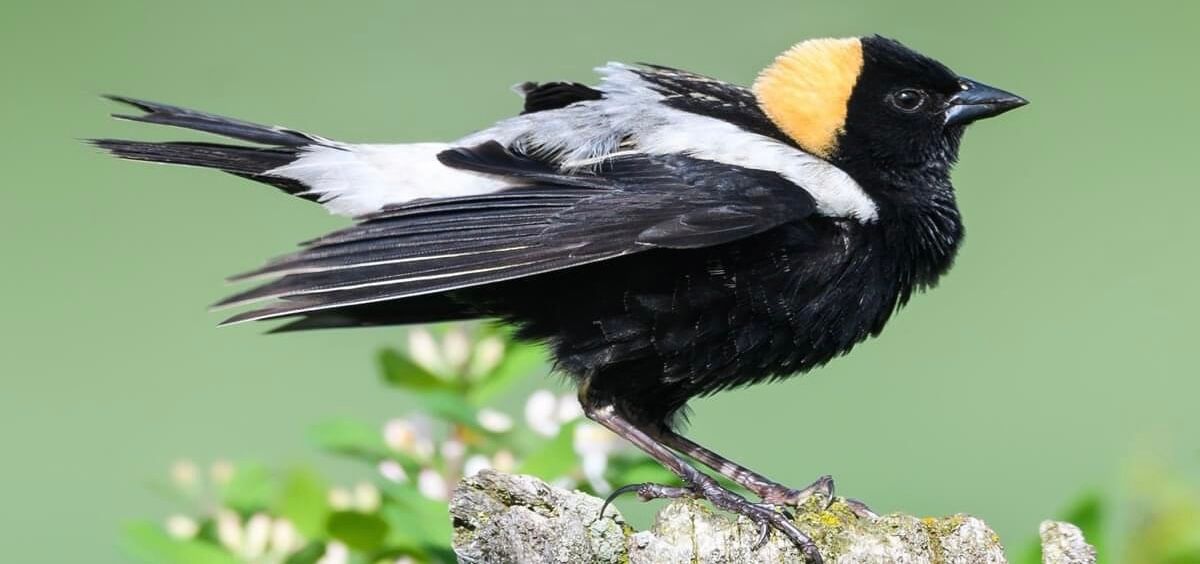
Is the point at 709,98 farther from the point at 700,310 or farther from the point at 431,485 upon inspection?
the point at 431,485

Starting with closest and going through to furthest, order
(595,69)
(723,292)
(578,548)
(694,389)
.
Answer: (578,548), (723,292), (694,389), (595,69)

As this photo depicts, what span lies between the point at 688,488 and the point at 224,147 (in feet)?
A: 3.84

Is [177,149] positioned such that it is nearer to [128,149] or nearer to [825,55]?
[128,149]

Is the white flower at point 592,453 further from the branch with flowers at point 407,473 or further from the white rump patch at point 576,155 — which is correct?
the white rump patch at point 576,155

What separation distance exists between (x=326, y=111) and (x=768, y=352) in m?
3.85

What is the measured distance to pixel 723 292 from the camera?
2.87 metres

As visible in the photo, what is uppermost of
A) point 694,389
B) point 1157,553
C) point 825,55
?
point 825,55

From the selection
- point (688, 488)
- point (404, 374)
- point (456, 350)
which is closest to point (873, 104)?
point (688, 488)

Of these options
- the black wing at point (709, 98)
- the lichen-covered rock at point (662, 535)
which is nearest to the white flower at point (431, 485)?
the lichen-covered rock at point (662, 535)

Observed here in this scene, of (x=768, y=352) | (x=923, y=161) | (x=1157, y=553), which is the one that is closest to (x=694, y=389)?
(x=768, y=352)

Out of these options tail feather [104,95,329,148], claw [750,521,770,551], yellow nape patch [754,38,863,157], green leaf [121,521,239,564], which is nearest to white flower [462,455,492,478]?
green leaf [121,521,239,564]

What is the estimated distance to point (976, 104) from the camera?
3.26m

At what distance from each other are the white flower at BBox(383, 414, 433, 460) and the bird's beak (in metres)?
1.33

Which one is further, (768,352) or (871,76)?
(871,76)
